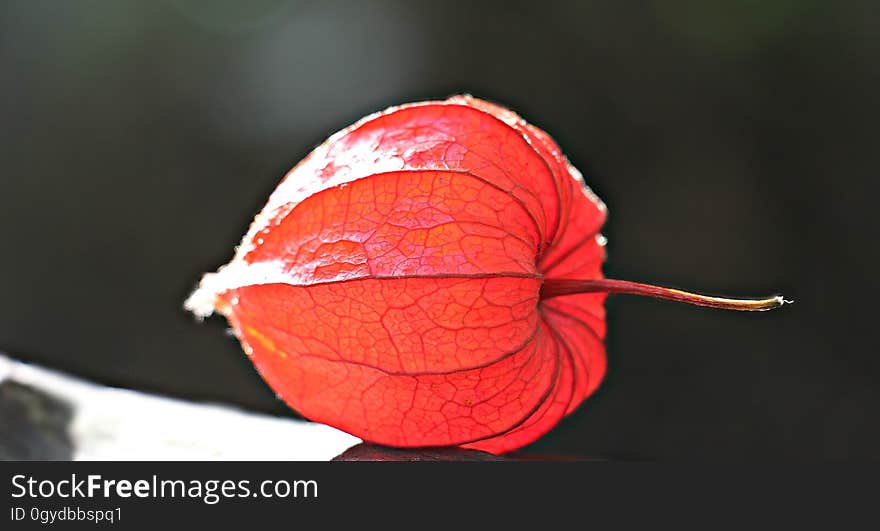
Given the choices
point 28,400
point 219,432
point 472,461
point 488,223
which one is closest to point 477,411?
point 472,461

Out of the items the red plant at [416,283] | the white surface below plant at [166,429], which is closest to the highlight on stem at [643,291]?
the red plant at [416,283]

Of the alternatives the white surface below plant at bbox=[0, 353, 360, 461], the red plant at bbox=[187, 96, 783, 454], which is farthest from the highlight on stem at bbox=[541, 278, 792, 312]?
the white surface below plant at bbox=[0, 353, 360, 461]

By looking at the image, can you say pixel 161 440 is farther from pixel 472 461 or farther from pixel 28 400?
pixel 472 461

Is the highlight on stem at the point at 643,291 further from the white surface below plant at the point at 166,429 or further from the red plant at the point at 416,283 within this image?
the white surface below plant at the point at 166,429

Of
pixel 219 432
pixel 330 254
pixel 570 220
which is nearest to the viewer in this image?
pixel 330 254

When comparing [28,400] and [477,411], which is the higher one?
[28,400]

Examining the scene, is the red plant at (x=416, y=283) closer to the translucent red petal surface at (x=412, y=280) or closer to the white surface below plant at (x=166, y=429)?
the translucent red petal surface at (x=412, y=280)

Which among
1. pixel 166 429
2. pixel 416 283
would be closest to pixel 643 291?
pixel 416 283

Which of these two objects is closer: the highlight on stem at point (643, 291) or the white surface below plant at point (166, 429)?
the highlight on stem at point (643, 291)
